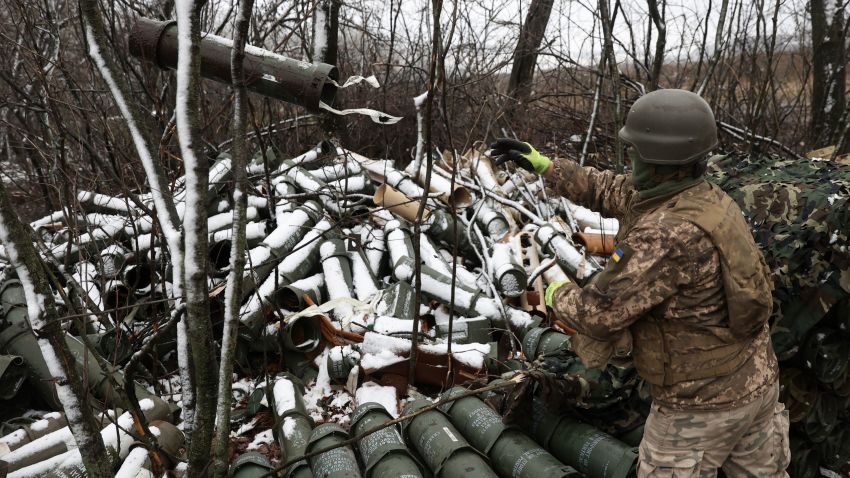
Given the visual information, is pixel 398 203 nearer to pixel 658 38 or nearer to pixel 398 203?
pixel 398 203

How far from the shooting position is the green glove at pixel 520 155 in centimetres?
327

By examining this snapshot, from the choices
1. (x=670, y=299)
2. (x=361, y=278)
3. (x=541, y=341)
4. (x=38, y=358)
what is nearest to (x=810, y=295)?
(x=670, y=299)

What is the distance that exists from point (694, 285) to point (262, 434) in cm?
266

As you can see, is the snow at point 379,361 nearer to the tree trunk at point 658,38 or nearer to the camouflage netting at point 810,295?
the camouflage netting at point 810,295

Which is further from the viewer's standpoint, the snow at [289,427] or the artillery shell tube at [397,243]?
the artillery shell tube at [397,243]

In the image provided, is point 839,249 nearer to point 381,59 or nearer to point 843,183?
point 843,183

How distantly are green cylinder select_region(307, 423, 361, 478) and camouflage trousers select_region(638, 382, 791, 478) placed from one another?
4.32ft

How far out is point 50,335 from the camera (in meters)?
2.11

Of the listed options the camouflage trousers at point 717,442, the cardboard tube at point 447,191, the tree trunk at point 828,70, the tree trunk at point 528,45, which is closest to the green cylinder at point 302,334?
the cardboard tube at point 447,191

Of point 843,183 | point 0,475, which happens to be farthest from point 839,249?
point 0,475

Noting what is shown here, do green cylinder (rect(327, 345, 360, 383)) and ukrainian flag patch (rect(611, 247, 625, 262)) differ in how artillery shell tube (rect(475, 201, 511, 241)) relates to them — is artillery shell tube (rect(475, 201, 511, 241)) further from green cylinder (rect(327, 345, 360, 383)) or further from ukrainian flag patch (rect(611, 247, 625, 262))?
ukrainian flag patch (rect(611, 247, 625, 262))

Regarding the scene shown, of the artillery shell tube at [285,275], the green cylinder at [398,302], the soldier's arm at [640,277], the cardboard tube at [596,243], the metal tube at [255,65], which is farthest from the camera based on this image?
the cardboard tube at [596,243]

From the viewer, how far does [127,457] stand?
2.92 m

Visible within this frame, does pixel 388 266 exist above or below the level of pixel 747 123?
below
